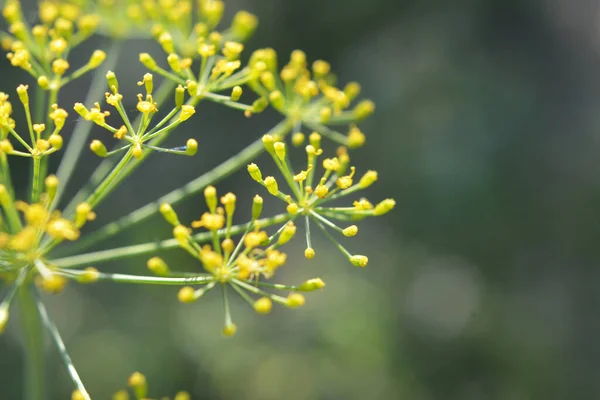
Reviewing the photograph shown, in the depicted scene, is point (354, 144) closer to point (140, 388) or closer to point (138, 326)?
point (140, 388)

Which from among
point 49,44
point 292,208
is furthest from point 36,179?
point 49,44

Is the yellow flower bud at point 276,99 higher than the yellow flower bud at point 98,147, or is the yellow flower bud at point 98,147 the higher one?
the yellow flower bud at point 276,99

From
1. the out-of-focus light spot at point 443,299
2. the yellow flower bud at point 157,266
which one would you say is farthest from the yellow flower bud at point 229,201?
the out-of-focus light spot at point 443,299

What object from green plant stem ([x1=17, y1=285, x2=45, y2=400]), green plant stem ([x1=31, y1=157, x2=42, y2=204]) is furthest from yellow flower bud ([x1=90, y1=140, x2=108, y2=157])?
green plant stem ([x1=17, y1=285, x2=45, y2=400])

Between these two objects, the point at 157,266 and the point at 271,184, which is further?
the point at 271,184

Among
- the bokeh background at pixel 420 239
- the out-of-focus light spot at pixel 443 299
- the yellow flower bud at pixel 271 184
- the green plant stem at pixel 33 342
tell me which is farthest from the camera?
the out-of-focus light spot at pixel 443 299

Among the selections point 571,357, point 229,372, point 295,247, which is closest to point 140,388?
point 229,372

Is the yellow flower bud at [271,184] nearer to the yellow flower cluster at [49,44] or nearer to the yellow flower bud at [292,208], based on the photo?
the yellow flower bud at [292,208]

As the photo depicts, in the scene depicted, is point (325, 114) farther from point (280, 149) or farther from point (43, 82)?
point (43, 82)
